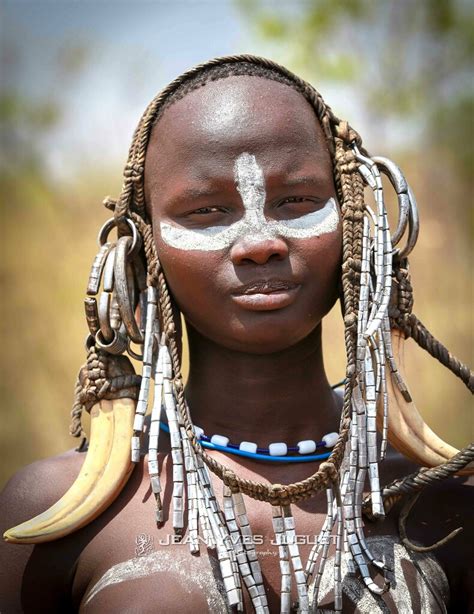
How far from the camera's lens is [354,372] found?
217 cm

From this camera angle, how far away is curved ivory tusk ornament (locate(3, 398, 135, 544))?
212cm

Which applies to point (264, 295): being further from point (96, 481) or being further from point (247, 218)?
point (96, 481)

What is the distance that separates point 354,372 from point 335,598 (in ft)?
1.59

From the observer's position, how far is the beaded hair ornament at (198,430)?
2.08m

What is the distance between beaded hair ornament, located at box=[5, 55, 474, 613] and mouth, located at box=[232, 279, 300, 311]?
16 cm

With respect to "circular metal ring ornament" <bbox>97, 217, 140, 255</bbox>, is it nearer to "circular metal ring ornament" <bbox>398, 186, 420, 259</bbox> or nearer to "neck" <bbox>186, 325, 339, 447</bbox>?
"neck" <bbox>186, 325, 339, 447</bbox>

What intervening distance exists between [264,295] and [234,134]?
14.4 inches

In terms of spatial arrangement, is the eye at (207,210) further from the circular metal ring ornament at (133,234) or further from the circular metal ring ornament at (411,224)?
the circular metal ring ornament at (411,224)

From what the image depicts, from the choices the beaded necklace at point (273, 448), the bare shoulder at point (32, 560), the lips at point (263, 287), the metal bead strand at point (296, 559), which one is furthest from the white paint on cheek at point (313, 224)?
the bare shoulder at point (32, 560)

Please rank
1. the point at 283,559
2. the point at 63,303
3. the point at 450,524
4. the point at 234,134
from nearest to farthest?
the point at 283,559 → the point at 234,134 → the point at 450,524 → the point at 63,303

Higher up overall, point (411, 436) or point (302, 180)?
point (302, 180)

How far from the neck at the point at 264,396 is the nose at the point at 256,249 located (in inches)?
10.9

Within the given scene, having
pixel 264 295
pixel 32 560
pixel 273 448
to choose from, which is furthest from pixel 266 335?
pixel 32 560

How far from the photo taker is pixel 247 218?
6.97ft
